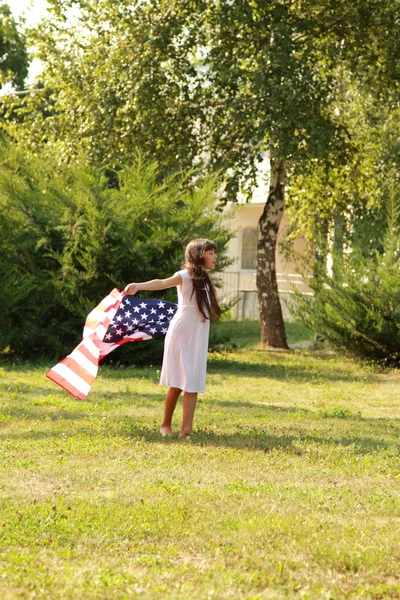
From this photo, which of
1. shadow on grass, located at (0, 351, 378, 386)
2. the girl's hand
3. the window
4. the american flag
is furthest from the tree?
the window

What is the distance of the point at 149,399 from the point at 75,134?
27.2ft

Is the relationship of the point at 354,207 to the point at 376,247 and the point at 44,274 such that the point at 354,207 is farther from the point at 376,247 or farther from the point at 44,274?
the point at 44,274

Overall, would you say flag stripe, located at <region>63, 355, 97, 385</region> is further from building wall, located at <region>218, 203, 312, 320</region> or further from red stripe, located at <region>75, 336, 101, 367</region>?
building wall, located at <region>218, 203, 312, 320</region>

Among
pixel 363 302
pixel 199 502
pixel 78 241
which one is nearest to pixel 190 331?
pixel 199 502

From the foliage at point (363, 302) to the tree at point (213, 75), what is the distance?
207 cm

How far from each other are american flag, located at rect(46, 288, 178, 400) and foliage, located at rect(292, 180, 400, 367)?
256 inches

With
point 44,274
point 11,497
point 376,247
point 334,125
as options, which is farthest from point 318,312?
point 11,497

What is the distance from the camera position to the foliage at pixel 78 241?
1606 centimetres

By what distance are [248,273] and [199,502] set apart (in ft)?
88.0

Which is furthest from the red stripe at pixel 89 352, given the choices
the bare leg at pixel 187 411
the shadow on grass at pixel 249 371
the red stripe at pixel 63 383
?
the shadow on grass at pixel 249 371

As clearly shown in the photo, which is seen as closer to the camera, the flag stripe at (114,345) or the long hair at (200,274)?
the long hair at (200,274)

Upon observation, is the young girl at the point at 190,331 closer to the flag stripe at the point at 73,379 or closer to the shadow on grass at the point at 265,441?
the shadow on grass at the point at 265,441

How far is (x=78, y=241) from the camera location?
16.2m

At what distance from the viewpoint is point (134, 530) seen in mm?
5891
